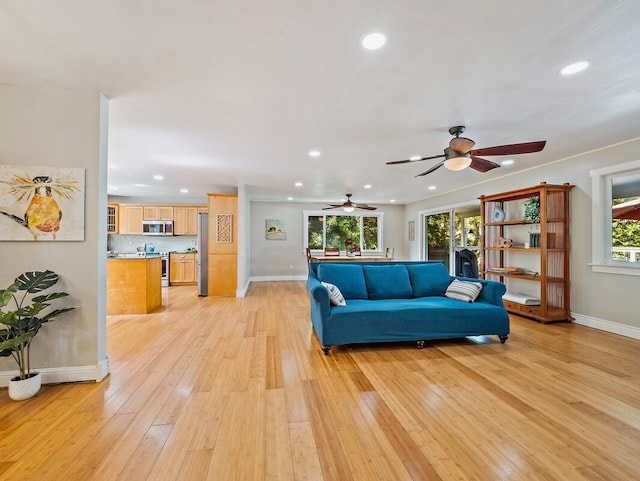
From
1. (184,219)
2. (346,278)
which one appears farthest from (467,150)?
(184,219)

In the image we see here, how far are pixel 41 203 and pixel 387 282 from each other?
362 centimetres

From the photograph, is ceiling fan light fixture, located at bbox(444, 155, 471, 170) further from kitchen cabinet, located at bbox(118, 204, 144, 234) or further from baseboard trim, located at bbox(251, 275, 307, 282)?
kitchen cabinet, located at bbox(118, 204, 144, 234)

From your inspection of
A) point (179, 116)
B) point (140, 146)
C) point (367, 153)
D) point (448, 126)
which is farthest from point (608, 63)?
point (140, 146)

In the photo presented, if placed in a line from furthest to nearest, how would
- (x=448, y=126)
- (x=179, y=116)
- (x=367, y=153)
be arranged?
(x=367, y=153) < (x=448, y=126) < (x=179, y=116)

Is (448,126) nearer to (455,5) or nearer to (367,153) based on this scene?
(367,153)

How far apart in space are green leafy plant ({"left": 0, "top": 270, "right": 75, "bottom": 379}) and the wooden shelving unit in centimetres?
565

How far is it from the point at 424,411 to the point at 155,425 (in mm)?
1776

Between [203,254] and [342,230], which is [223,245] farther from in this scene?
[342,230]

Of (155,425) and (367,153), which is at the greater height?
(367,153)

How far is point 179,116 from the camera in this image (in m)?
2.85

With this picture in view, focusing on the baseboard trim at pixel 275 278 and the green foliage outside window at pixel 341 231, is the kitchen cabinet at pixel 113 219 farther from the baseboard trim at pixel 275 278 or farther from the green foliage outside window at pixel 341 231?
the green foliage outside window at pixel 341 231

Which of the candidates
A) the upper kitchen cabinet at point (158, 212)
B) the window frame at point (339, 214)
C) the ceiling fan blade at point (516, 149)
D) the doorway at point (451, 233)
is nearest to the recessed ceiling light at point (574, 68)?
the ceiling fan blade at point (516, 149)

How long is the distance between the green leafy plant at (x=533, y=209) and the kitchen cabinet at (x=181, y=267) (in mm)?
7301

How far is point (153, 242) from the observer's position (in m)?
7.81
